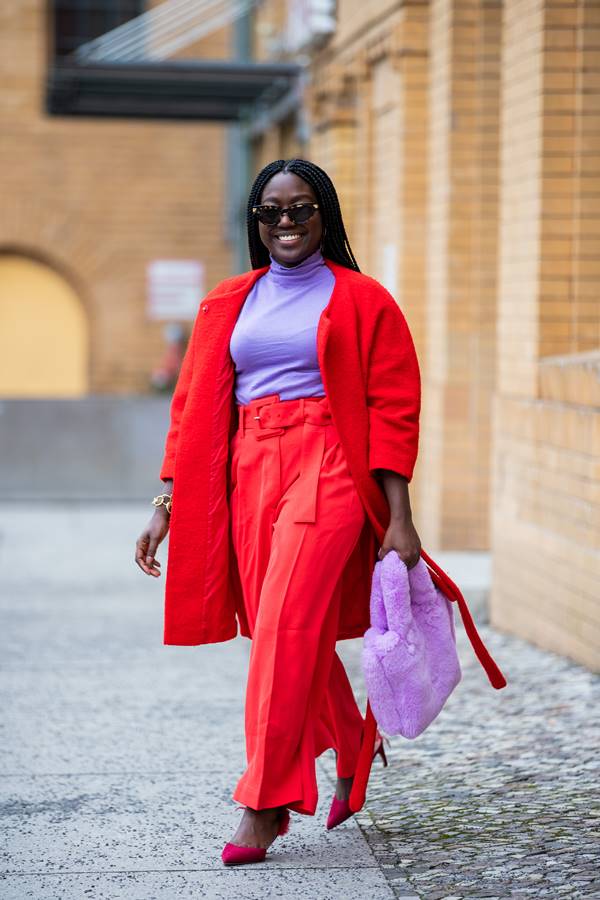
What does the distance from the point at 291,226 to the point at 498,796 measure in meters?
1.89

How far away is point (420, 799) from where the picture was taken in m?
5.36

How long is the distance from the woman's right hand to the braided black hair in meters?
0.84

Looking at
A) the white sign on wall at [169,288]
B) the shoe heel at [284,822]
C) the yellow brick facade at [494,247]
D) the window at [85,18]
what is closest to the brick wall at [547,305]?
the yellow brick facade at [494,247]

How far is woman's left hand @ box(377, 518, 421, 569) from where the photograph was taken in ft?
15.2

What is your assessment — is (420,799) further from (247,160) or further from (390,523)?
(247,160)

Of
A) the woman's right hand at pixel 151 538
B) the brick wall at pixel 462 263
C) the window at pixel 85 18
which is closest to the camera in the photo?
the woman's right hand at pixel 151 538

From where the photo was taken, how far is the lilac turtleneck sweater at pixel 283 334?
470cm

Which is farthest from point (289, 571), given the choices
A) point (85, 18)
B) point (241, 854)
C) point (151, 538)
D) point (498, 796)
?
point (85, 18)

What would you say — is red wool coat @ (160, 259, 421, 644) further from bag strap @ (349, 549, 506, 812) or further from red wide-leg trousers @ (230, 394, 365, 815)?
bag strap @ (349, 549, 506, 812)

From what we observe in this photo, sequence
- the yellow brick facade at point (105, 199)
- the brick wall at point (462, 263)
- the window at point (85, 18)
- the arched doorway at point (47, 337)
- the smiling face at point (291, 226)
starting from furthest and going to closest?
the arched doorway at point (47, 337), the window at point (85, 18), the yellow brick facade at point (105, 199), the brick wall at point (462, 263), the smiling face at point (291, 226)

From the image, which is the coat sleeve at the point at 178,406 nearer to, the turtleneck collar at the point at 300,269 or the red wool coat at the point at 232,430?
the red wool coat at the point at 232,430

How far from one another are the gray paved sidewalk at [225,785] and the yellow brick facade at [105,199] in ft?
46.5

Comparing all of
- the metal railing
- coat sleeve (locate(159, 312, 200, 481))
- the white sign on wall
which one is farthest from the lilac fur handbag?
the white sign on wall

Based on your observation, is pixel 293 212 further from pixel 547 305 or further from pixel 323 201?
pixel 547 305
